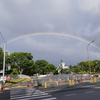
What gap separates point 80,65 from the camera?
3789 inches

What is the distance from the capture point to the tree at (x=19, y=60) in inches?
2154

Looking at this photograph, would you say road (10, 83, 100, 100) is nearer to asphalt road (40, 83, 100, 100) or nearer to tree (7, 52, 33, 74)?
asphalt road (40, 83, 100, 100)

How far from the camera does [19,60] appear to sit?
55.7 meters

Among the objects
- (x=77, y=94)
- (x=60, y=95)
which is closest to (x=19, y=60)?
(x=60, y=95)

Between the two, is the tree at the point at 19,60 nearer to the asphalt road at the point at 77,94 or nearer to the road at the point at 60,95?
the road at the point at 60,95

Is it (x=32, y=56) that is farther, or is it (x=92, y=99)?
(x=32, y=56)

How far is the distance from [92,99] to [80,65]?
91.4 meters

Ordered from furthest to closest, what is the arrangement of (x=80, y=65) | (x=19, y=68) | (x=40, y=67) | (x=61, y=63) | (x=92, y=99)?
(x=61, y=63), (x=80, y=65), (x=40, y=67), (x=19, y=68), (x=92, y=99)

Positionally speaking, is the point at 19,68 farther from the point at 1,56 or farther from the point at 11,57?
the point at 1,56

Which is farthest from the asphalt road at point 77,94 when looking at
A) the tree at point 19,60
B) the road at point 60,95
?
the tree at point 19,60

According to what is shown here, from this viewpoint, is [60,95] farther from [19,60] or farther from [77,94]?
[19,60]

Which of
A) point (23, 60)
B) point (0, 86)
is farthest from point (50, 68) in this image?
point (0, 86)

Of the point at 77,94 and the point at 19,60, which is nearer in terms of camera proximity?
the point at 77,94

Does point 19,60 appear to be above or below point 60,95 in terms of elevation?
above
